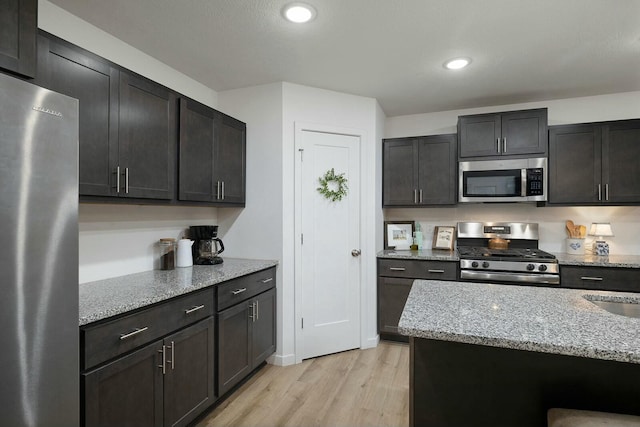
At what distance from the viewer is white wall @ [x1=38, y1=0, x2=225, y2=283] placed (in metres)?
1.99

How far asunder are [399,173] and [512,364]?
8.54 feet

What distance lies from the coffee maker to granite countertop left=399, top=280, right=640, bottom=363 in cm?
171

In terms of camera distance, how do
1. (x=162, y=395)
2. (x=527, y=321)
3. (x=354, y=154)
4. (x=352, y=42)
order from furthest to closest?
1. (x=354, y=154)
2. (x=352, y=42)
3. (x=162, y=395)
4. (x=527, y=321)

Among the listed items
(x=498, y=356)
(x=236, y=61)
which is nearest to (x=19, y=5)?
(x=236, y=61)

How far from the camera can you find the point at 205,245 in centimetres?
269

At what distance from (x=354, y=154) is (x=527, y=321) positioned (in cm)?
225

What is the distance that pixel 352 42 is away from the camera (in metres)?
2.28

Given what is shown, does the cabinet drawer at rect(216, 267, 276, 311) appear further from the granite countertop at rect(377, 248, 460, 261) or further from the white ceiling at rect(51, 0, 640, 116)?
the white ceiling at rect(51, 0, 640, 116)

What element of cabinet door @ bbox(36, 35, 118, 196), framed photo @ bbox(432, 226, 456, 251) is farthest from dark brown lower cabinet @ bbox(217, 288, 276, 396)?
framed photo @ bbox(432, 226, 456, 251)

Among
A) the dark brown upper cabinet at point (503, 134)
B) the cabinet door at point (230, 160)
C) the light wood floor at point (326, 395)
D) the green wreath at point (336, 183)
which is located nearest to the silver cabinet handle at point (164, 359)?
the light wood floor at point (326, 395)

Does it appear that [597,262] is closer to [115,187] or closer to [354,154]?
[354,154]

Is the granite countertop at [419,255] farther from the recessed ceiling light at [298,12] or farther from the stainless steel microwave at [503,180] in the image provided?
the recessed ceiling light at [298,12]

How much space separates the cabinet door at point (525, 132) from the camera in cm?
311

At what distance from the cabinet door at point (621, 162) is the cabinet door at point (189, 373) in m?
3.62
